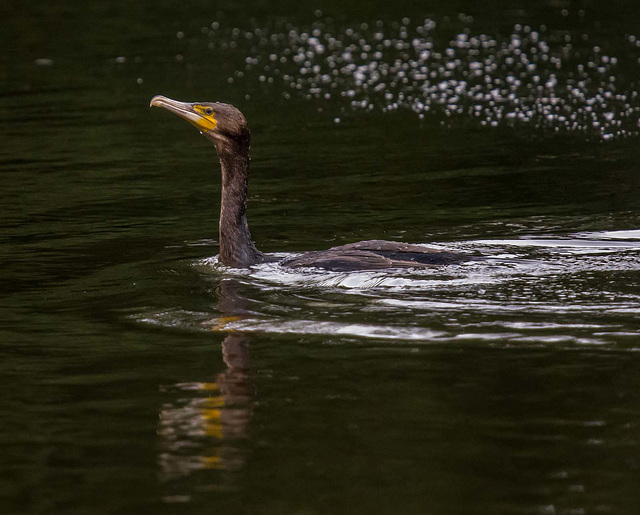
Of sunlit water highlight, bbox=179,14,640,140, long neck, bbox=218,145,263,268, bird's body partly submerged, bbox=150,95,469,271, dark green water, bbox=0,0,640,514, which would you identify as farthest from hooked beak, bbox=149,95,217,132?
sunlit water highlight, bbox=179,14,640,140

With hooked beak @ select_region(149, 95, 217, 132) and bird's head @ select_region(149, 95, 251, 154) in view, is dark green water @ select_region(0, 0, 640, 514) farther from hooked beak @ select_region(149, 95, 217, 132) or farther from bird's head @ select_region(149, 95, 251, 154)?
hooked beak @ select_region(149, 95, 217, 132)

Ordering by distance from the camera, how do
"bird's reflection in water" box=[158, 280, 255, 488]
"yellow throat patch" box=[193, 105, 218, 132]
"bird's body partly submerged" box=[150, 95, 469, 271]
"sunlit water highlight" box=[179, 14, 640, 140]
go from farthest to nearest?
"sunlit water highlight" box=[179, 14, 640, 140] < "yellow throat patch" box=[193, 105, 218, 132] < "bird's body partly submerged" box=[150, 95, 469, 271] < "bird's reflection in water" box=[158, 280, 255, 488]

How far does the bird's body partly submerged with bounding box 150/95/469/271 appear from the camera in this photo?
10211 mm

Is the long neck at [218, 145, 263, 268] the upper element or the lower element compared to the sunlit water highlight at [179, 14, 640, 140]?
lower

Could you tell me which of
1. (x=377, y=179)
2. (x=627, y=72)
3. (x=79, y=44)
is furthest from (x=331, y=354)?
(x=79, y=44)

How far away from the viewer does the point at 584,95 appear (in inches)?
811

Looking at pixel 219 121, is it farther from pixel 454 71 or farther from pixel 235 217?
pixel 454 71

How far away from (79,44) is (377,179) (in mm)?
14288

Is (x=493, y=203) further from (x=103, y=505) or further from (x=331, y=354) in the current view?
(x=103, y=505)

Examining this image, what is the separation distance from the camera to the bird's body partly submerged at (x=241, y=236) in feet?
33.5

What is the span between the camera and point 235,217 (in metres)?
11.1

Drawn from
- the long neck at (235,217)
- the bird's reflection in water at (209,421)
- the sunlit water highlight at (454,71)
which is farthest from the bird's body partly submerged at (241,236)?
the sunlit water highlight at (454,71)

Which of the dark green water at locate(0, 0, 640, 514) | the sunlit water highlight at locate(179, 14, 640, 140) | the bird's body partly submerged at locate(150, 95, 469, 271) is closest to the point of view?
the dark green water at locate(0, 0, 640, 514)

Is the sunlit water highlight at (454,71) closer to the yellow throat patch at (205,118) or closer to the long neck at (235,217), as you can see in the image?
the long neck at (235,217)
